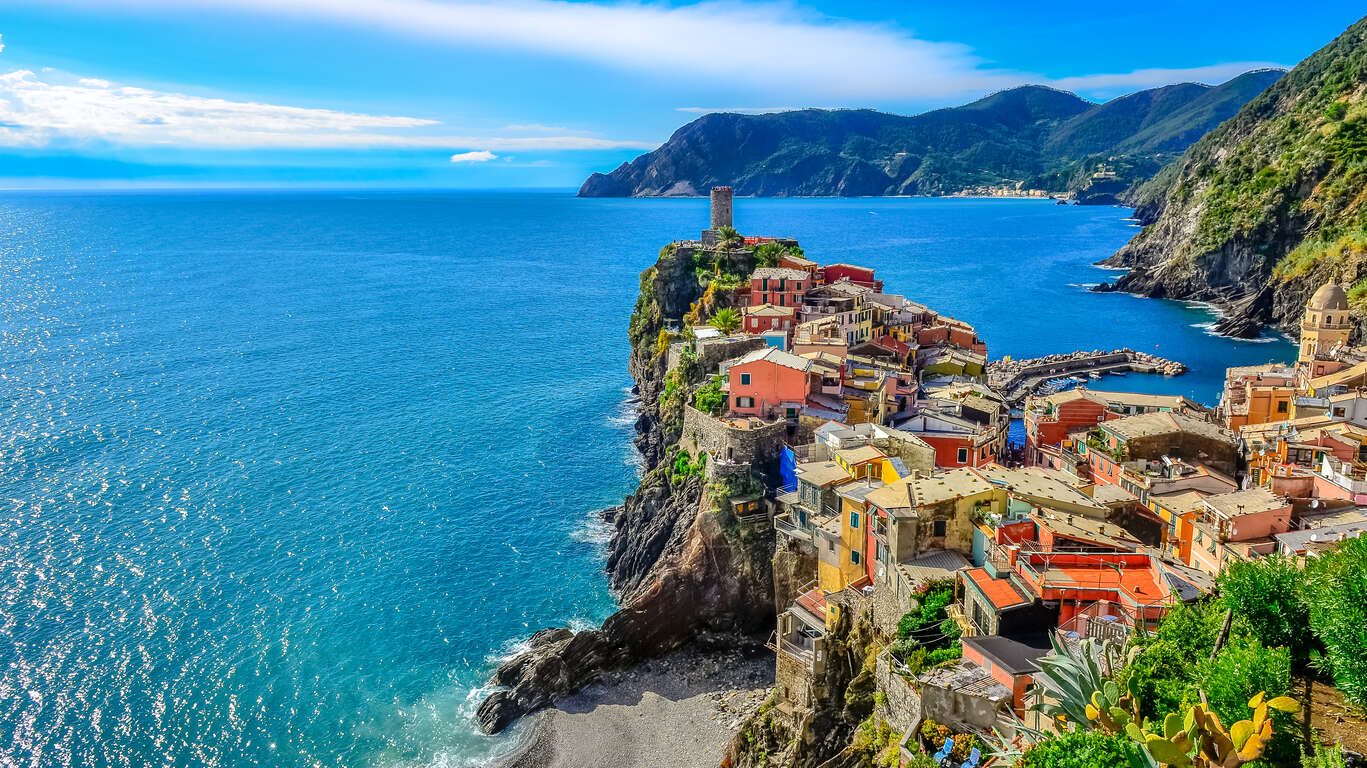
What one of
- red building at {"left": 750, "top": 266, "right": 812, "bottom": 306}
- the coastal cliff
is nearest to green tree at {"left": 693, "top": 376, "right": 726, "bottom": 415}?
the coastal cliff

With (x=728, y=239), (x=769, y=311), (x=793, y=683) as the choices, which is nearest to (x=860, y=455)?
(x=793, y=683)

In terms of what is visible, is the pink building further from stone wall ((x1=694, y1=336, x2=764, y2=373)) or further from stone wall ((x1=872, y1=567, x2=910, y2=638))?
stone wall ((x1=872, y1=567, x2=910, y2=638))

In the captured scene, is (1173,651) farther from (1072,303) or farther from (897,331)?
(1072,303)

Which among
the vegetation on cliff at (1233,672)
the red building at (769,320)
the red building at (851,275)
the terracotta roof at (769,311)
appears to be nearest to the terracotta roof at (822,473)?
the vegetation on cliff at (1233,672)

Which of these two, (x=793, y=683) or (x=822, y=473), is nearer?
(x=793, y=683)

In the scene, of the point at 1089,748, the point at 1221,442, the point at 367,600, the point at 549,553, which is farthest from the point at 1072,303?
the point at 1089,748

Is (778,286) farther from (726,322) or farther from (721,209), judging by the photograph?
(721,209)
